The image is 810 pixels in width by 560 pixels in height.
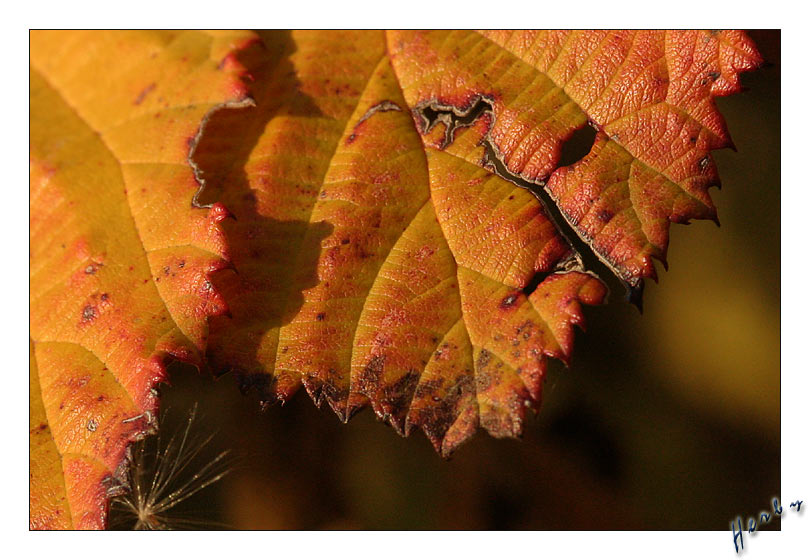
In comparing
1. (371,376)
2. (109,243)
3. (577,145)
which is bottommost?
(371,376)

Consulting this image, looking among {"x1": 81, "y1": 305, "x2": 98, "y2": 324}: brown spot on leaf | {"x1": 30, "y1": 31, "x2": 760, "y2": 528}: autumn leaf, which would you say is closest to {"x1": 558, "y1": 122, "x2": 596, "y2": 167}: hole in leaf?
{"x1": 30, "y1": 31, "x2": 760, "y2": 528}: autumn leaf

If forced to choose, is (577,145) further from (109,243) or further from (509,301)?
(109,243)

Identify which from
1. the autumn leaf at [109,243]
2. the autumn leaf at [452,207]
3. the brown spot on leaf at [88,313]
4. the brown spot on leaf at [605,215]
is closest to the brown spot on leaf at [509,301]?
the autumn leaf at [452,207]

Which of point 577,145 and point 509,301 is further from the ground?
point 577,145

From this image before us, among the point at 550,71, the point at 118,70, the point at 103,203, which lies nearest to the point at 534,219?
the point at 550,71

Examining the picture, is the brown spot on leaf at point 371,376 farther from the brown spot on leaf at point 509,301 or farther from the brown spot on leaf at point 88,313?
the brown spot on leaf at point 88,313

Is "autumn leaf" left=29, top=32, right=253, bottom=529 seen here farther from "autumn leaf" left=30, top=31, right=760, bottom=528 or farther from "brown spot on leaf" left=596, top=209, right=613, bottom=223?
"brown spot on leaf" left=596, top=209, right=613, bottom=223
